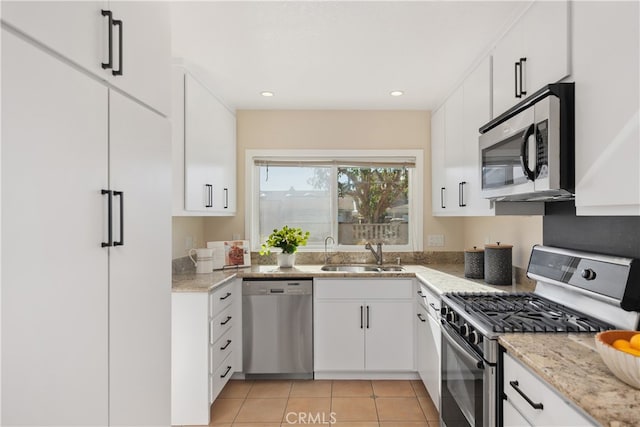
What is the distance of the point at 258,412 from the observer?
2764 mm

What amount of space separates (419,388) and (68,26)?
10.4 feet

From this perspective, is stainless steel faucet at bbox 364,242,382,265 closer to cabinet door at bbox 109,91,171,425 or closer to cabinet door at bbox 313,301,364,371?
cabinet door at bbox 313,301,364,371

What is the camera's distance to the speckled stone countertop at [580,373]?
0.95m

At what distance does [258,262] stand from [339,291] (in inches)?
38.8

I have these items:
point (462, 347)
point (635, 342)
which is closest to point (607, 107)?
point (635, 342)

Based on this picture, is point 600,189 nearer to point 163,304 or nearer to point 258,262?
point 163,304

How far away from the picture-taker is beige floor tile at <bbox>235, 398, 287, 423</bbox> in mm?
2668

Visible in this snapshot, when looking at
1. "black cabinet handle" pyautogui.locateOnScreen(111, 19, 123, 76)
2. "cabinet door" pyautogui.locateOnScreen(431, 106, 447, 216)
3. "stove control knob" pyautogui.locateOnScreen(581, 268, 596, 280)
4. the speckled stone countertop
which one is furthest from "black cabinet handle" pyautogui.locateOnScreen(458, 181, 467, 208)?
"black cabinet handle" pyautogui.locateOnScreen(111, 19, 123, 76)

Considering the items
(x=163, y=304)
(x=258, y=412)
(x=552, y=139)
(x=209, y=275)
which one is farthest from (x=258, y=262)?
(x=552, y=139)

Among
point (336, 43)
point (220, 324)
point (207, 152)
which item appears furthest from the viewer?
point (207, 152)

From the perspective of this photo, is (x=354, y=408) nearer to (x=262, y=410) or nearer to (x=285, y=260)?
(x=262, y=410)

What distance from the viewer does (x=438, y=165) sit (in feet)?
11.7

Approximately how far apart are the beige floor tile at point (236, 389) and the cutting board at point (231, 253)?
96 centimetres

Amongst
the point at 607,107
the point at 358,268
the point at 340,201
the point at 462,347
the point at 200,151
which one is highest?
the point at 200,151
